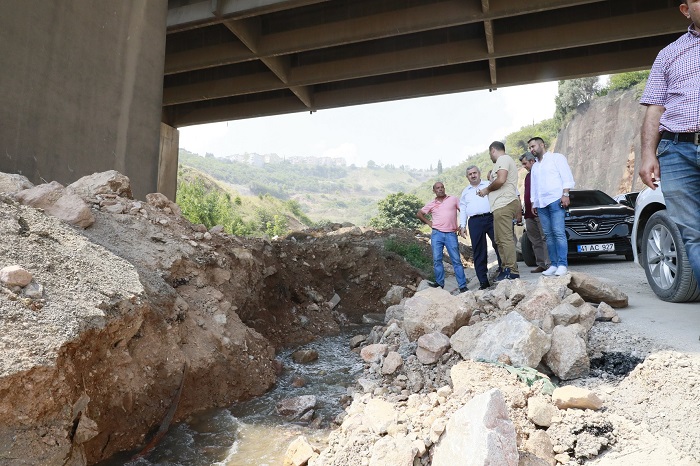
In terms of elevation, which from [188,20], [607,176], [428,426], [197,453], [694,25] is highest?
[607,176]

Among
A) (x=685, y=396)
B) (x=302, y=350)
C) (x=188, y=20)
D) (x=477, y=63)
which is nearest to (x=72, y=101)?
(x=188, y=20)

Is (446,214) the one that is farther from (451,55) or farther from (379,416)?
(451,55)

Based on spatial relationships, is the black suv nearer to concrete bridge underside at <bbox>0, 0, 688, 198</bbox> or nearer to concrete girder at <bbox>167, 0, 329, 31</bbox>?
concrete bridge underside at <bbox>0, 0, 688, 198</bbox>

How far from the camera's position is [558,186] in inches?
233

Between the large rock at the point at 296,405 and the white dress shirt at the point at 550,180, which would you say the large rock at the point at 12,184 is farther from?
the white dress shirt at the point at 550,180

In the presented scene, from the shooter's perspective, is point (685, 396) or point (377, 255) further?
point (377, 255)

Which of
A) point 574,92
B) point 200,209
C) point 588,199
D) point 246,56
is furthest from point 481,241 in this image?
point 574,92

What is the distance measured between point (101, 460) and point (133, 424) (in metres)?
0.32

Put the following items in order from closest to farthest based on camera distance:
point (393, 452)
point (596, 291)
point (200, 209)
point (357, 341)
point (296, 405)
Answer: point (393, 452) → point (296, 405) → point (596, 291) → point (357, 341) → point (200, 209)

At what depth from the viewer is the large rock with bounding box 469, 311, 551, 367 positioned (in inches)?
147

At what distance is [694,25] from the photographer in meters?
3.11

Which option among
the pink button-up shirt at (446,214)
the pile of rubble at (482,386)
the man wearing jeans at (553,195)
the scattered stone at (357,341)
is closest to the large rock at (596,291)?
the pile of rubble at (482,386)

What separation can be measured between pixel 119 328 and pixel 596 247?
7.52 meters

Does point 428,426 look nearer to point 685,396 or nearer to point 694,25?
point 685,396
